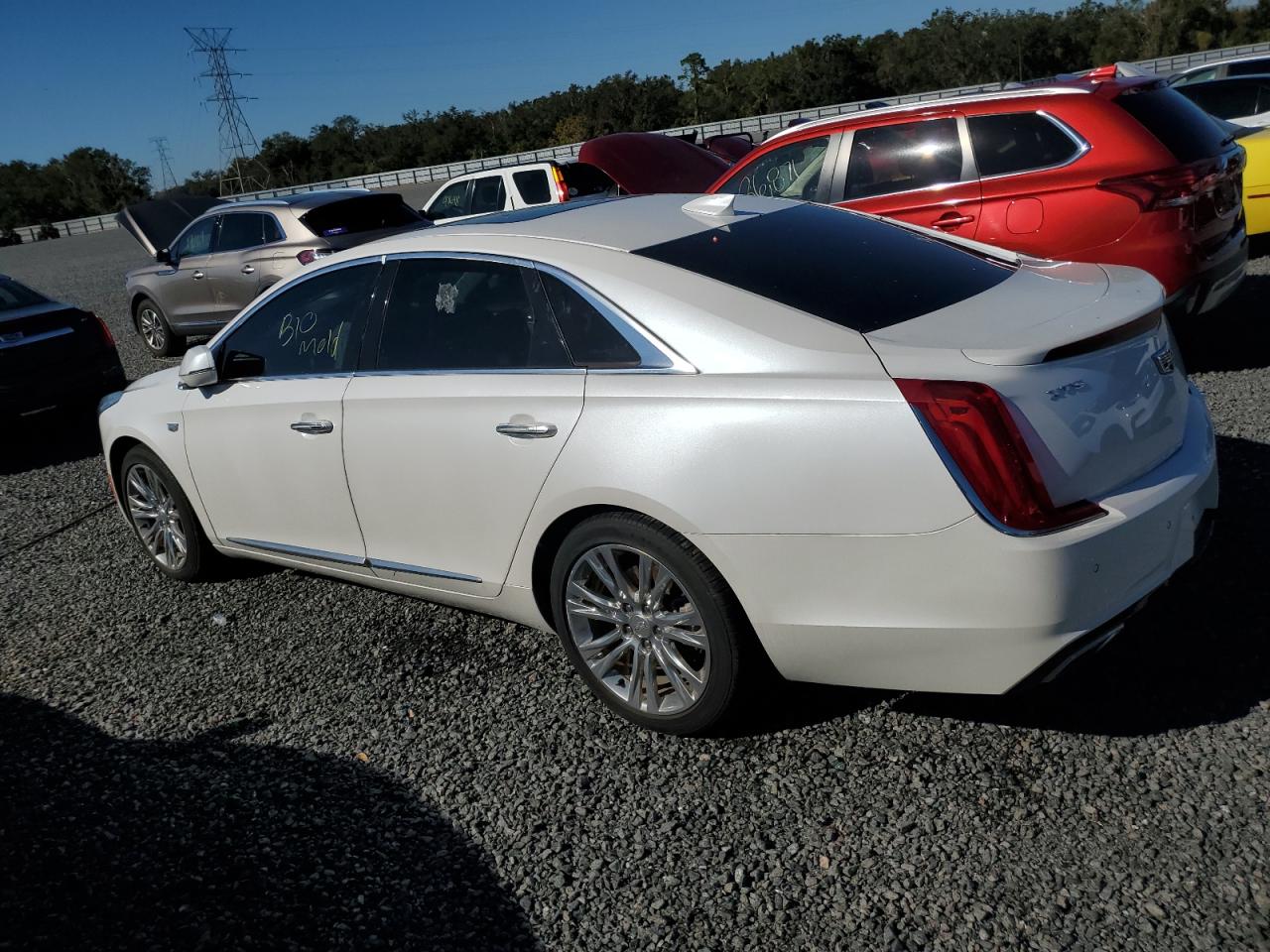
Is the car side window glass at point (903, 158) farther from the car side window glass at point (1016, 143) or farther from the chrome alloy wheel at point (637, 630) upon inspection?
the chrome alloy wheel at point (637, 630)

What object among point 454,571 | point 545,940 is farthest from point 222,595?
point 545,940

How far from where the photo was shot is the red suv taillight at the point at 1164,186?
19.0ft

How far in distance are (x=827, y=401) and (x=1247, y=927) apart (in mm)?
1505

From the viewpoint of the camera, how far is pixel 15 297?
9.05 metres

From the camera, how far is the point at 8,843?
3254 mm

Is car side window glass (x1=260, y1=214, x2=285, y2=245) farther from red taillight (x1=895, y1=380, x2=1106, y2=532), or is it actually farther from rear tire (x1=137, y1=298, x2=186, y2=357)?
red taillight (x1=895, y1=380, x2=1106, y2=532)

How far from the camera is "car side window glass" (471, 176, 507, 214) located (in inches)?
571

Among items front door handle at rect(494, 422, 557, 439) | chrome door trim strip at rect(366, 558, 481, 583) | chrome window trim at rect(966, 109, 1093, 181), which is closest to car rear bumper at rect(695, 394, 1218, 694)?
front door handle at rect(494, 422, 557, 439)

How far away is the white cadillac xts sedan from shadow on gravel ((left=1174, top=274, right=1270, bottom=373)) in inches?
143

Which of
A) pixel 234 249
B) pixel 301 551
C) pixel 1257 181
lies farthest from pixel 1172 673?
pixel 234 249

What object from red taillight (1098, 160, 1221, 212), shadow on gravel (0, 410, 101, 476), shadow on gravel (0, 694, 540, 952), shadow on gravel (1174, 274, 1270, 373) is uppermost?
red taillight (1098, 160, 1221, 212)

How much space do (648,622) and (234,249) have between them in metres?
9.85

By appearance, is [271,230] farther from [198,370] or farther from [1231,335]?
[1231,335]

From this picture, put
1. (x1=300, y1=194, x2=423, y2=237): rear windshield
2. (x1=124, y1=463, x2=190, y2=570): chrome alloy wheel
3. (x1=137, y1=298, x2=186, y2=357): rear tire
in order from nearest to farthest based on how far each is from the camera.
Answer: (x1=124, y1=463, x2=190, y2=570): chrome alloy wheel, (x1=300, y1=194, x2=423, y2=237): rear windshield, (x1=137, y1=298, x2=186, y2=357): rear tire
